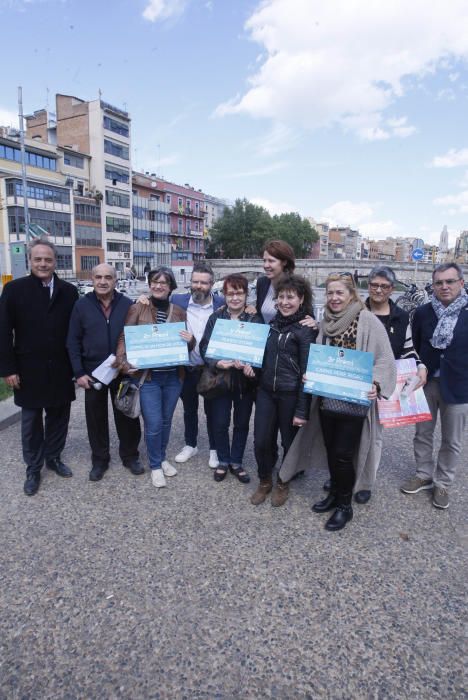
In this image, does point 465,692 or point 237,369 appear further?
point 237,369

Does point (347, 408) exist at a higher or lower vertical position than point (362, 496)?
higher

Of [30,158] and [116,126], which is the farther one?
[116,126]

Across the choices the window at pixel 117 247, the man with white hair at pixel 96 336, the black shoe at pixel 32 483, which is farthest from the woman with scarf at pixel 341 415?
the window at pixel 117 247

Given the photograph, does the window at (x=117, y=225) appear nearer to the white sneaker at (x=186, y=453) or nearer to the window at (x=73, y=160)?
the window at (x=73, y=160)

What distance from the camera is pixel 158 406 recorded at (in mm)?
3898

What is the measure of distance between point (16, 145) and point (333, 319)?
42803 millimetres

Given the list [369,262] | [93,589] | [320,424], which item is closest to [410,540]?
[320,424]

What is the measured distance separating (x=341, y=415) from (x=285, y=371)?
542mm

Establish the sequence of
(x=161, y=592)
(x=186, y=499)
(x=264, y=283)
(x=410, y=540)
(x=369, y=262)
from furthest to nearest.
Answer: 1. (x=369, y=262)
2. (x=264, y=283)
3. (x=186, y=499)
4. (x=410, y=540)
5. (x=161, y=592)

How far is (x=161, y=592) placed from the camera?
2.60 m

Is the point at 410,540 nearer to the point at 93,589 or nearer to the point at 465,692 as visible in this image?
the point at 465,692

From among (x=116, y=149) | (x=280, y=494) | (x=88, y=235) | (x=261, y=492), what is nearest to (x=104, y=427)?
(x=261, y=492)

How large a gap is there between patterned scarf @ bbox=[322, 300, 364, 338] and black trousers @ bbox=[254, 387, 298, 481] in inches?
22.7

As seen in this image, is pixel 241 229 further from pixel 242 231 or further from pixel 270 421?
pixel 270 421
